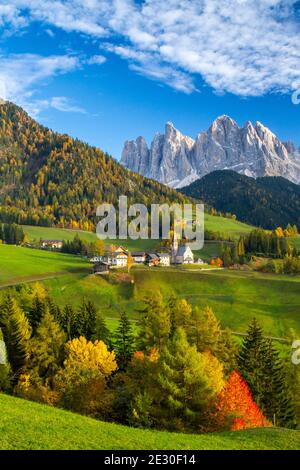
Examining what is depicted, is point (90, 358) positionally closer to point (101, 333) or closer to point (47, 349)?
point (47, 349)

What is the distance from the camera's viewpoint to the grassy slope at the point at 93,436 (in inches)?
926

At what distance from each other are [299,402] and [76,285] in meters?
79.0

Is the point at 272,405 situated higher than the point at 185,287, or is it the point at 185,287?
the point at 185,287

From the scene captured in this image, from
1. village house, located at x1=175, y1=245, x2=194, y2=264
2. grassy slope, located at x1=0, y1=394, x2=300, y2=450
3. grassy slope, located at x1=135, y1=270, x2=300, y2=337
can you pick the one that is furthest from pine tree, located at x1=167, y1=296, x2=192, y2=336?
village house, located at x1=175, y1=245, x2=194, y2=264

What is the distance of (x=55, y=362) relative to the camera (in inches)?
2527

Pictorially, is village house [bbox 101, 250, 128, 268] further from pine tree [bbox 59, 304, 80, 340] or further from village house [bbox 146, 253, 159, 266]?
pine tree [bbox 59, 304, 80, 340]

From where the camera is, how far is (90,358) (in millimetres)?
58312

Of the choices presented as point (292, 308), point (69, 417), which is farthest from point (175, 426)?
point (292, 308)

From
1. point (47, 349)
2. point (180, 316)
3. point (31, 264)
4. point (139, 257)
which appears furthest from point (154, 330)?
point (139, 257)

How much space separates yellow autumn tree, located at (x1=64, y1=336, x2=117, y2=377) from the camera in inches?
2234

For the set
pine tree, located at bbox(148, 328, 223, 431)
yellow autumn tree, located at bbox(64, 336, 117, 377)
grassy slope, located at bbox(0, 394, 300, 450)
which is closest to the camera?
grassy slope, located at bbox(0, 394, 300, 450)

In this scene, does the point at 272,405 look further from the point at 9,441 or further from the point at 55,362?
the point at 9,441

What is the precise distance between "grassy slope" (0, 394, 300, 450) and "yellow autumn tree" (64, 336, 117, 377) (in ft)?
82.7

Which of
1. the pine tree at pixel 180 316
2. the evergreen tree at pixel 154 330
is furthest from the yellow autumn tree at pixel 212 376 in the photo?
the pine tree at pixel 180 316
